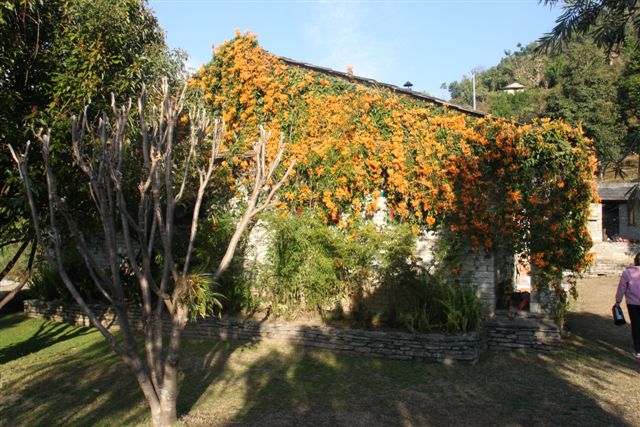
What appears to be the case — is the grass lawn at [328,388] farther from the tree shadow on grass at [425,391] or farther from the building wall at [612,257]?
the building wall at [612,257]

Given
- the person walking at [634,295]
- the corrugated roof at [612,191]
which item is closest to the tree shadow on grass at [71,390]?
the person walking at [634,295]

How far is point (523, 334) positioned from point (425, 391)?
9.28 feet

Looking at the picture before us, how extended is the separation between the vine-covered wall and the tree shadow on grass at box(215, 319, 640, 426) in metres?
2.10

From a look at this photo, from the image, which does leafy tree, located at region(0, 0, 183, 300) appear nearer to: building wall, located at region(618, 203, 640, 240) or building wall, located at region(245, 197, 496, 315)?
building wall, located at region(245, 197, 496, 315)

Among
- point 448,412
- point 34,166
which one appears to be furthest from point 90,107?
point 448,412

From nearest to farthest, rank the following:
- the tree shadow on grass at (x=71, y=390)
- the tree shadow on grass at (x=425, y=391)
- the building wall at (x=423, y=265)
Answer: the tree shadow on grass at (x=425, y=391) < the tree shadow on grass at (x=71, y=390) < the building wall at (x=423, y=265)

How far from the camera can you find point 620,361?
348 inches

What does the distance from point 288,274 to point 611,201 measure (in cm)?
2359

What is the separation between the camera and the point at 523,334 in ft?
30.8

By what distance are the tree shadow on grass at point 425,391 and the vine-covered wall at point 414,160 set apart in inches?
82.5

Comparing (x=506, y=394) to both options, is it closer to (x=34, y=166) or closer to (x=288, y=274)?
(x=288, y=274)

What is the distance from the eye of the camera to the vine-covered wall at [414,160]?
377 inches

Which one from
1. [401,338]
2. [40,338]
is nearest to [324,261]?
[401,338]

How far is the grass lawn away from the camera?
6.63 metres
